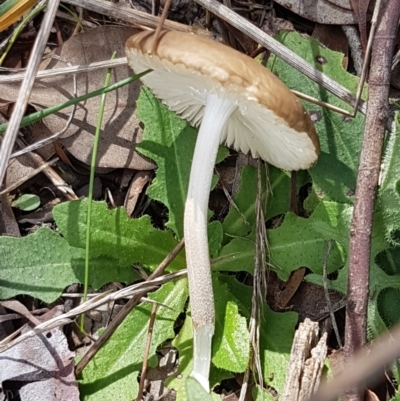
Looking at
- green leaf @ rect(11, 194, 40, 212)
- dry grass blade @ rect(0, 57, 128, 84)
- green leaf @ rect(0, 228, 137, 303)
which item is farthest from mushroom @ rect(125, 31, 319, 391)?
green leaf @ rect(11, 194, 40, 212)

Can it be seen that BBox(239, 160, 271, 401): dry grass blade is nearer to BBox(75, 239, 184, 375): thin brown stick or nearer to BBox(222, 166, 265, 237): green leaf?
BBox(222, 166, 265, 237): green leaf

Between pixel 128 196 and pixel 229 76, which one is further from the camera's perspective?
pixel 128 196

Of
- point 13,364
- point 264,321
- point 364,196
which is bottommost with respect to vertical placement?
point 13,364

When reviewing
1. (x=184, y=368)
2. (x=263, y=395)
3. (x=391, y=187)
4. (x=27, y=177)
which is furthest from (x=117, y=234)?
(x=391, y=187)

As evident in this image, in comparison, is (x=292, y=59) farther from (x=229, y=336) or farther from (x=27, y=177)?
(x=27, y=177)

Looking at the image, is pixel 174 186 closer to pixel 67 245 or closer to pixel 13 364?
pixel 67 245

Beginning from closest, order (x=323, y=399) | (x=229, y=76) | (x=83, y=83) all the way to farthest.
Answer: (x=323, y=399) → (x=229, y=76) → (x=83, y=83)

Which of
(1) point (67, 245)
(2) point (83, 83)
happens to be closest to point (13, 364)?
(1) point (67, 245)
